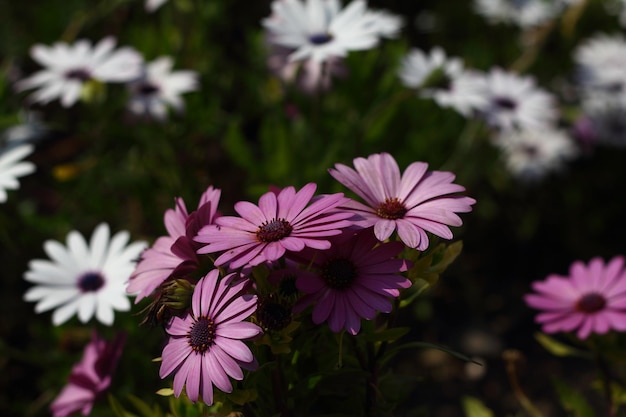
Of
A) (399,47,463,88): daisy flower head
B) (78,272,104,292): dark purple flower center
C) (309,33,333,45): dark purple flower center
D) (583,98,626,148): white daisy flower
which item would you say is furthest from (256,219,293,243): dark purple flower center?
(583,98,626,148): white daisy flower

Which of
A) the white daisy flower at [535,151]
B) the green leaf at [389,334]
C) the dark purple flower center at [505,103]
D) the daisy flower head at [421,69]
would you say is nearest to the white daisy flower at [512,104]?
the dark purple flower center at [505,103]

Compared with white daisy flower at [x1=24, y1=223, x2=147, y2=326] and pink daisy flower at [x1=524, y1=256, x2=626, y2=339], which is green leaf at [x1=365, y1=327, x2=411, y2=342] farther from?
white daisy flower at [x1=24, y1=223, x2=147, y2=326]

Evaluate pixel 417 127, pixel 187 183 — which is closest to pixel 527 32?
pixel 417 127

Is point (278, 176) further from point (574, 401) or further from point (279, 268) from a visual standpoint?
point (279, 268)

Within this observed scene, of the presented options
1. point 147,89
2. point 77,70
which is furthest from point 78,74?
point 147,89

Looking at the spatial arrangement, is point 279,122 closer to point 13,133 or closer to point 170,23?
point 13,133

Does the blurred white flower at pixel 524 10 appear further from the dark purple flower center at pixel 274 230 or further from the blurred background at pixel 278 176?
the dark purple flower center at pixel 274 230
